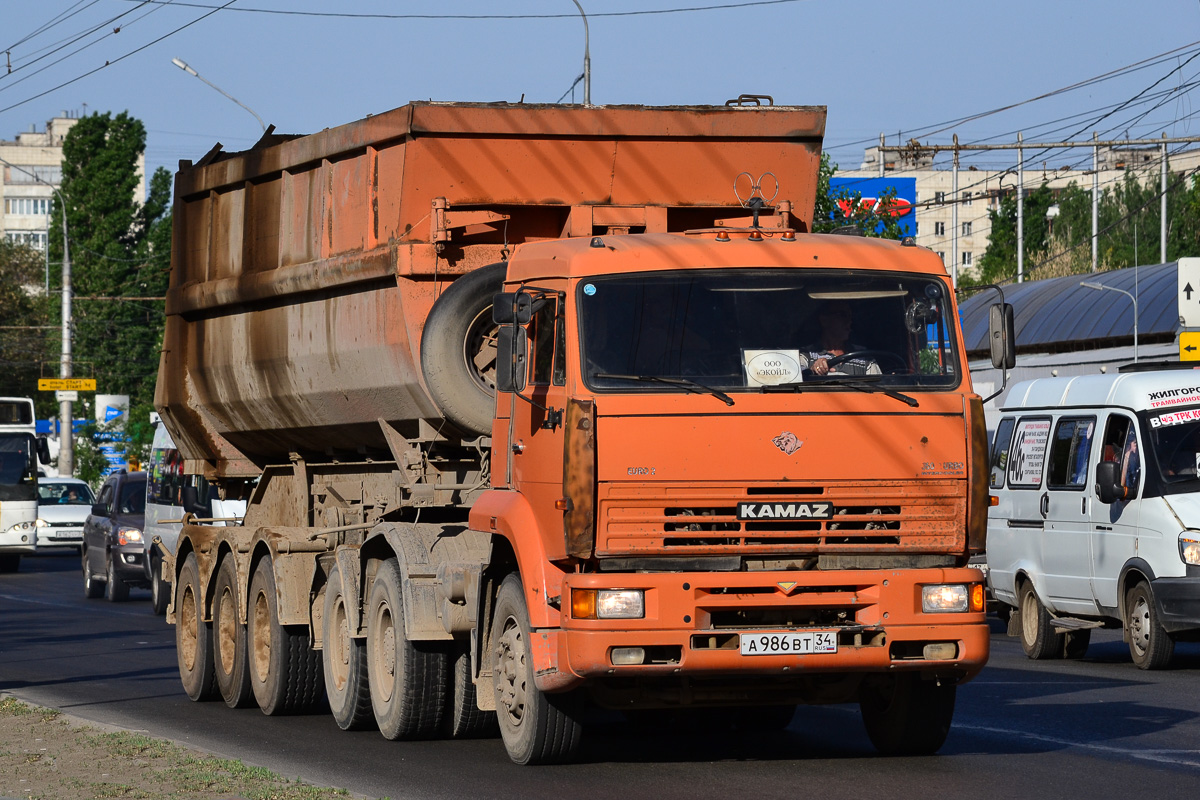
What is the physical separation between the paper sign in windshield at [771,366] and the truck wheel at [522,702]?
5.38 feet

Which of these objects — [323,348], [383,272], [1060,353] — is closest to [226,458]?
[323,348]

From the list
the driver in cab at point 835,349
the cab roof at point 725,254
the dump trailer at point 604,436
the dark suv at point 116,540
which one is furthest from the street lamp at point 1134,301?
the driver in cab at point 835,349

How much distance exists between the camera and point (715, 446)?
9.07 metres

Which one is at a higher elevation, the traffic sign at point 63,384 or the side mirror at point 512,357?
the traffic sign at point 63,384

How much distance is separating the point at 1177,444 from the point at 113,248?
227 feet

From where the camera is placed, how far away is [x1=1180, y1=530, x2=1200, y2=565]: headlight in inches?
605

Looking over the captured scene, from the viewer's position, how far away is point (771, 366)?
934cm

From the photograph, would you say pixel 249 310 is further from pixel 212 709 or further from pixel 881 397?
pixel 881 397

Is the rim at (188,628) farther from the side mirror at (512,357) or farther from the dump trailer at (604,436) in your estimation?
the side mirror at (512,357)

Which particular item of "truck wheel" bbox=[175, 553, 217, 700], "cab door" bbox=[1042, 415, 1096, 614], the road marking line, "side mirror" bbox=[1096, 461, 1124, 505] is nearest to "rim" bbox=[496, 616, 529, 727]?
the road marking line

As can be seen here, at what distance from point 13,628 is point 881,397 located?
16.1 meters

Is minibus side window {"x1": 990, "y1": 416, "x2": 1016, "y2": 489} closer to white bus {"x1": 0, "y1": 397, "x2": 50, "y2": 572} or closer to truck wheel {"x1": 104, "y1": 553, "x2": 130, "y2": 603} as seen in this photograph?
truck wheel {"x1": 104, "y1": 553, "x2": 130, "y2": 603}

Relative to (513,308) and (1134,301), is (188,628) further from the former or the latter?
(1134,301)

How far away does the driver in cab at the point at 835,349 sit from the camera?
9.40 metres
